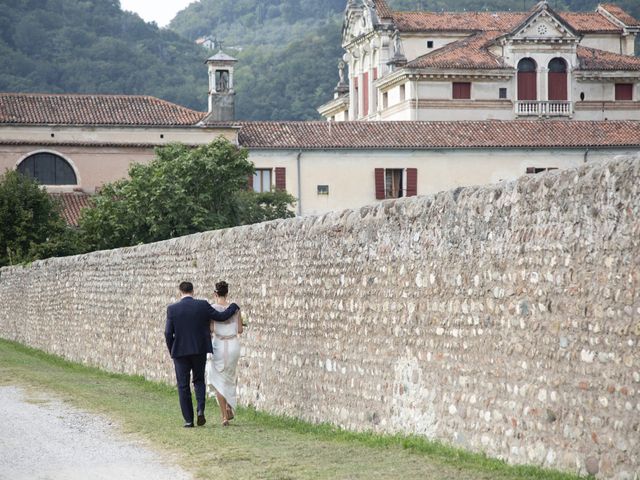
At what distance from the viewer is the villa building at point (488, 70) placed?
261 ft

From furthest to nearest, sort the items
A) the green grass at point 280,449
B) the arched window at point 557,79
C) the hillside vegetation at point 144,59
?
the hillside vegetation at point 144,59 < the arched window at point 557,79 < the green grass at point 280,449

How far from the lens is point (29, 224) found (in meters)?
47.5

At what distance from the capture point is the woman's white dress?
47.0 feet

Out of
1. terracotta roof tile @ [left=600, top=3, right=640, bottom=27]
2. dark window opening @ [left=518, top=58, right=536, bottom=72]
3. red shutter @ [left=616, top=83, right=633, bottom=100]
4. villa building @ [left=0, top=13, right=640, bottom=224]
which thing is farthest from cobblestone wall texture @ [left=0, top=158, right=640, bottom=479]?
terracotta roof tile @ [left=600, top=3, right=640, bottom=27]

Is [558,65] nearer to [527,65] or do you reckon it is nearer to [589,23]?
[527,65]

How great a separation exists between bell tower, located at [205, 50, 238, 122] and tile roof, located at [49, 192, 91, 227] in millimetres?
7890

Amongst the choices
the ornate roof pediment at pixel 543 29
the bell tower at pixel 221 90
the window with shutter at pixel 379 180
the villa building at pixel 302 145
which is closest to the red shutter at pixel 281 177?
the villa building at pixel 302 145

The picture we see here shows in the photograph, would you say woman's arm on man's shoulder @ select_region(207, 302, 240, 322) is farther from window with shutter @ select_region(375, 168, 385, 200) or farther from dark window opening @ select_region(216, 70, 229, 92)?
dark window opening @ select_region(216, 70, 229, 92)

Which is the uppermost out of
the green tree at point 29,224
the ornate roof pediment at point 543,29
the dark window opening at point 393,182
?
the ornate roof pediment at point 543,29

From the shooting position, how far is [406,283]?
12.4 metres

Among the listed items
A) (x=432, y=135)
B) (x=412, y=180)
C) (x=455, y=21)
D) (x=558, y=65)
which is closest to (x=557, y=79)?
(x=558, y=65)

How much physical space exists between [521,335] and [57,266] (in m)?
19.3

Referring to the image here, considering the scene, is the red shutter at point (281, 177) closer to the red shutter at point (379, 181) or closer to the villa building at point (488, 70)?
the red shutter at point (379, 181)

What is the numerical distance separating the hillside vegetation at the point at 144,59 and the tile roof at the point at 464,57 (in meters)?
30.7
